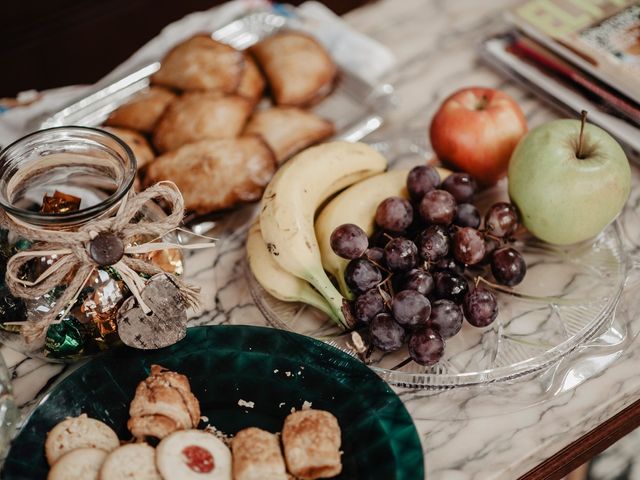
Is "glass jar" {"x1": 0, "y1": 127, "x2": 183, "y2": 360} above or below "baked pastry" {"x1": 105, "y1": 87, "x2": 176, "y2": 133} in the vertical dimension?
above

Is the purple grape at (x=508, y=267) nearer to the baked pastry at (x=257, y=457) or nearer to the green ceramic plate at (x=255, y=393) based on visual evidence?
the green ceramic plate at (x=255, y=393)

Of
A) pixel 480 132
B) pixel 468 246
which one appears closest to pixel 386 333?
pixel 468 246

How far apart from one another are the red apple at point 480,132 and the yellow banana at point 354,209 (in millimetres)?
65

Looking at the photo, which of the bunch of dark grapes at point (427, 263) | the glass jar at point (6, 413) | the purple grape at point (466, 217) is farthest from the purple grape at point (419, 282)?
the glass jar at point (6, 413)

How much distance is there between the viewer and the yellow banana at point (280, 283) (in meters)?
0.83

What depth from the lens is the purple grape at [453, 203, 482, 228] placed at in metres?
0.85

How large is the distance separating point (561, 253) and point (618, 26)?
1.43 feet

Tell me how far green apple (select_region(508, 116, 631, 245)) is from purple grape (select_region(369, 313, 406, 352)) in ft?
0.87

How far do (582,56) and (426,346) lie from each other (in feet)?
2.03

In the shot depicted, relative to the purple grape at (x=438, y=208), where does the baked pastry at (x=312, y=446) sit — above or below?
below

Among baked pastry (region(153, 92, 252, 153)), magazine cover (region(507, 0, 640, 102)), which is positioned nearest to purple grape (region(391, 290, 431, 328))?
baked pastry (region(153, 92, 252, 153))

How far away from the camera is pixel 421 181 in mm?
867

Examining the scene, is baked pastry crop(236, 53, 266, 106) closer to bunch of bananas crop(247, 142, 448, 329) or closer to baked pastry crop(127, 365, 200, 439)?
bunch of bananas crop(247, 142, 448, 329)

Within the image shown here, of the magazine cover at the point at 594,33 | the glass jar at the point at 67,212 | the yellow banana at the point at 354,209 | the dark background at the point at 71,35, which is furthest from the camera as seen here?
the dark background at the point at 71,35
